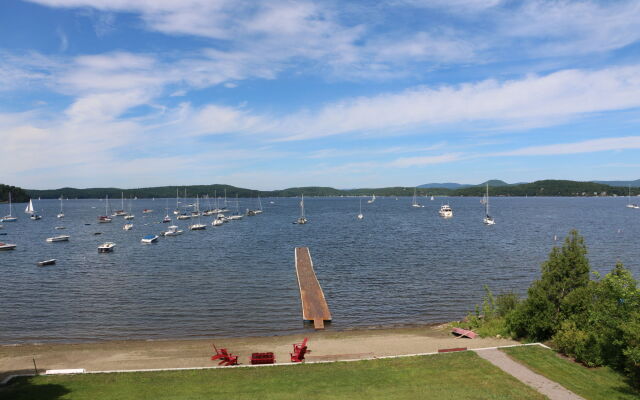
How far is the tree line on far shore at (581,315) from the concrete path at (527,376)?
2.70 meters

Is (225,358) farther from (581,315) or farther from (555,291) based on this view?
(581,315)

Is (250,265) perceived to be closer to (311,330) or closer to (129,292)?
(129,292)

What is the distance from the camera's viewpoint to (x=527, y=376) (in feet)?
61.1

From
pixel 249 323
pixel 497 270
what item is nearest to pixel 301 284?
pixel 249 323

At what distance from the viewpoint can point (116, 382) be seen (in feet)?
63.2

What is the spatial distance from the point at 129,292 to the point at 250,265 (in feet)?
57.3

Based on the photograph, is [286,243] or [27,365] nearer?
[27,365]

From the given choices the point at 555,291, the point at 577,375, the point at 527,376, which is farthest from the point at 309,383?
the point at 555,291

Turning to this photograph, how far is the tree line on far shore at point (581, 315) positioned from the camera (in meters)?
18.0

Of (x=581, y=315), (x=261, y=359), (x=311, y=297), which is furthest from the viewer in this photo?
(x=311, y=297)

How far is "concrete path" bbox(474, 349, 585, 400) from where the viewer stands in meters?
16.8

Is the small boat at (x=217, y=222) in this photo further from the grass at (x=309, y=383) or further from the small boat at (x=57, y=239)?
the grass at (x=309, y=383)

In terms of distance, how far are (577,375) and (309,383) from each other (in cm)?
1105

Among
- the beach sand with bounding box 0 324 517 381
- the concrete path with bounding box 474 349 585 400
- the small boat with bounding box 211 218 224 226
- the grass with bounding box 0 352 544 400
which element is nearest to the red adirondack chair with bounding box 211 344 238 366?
the beach sand with bounding box 0 324 517 381
